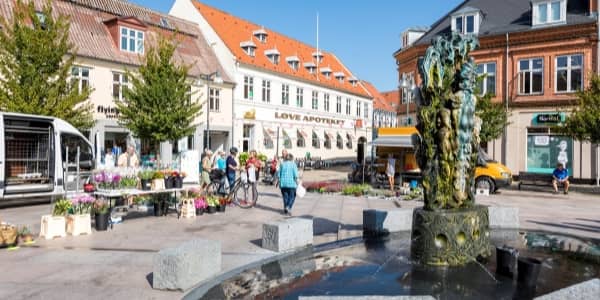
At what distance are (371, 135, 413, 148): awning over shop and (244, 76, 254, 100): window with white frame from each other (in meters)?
16.1

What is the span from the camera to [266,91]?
131 ft

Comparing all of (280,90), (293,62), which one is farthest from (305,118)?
(293,62)

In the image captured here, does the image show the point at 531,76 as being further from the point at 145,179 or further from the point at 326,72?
the point at 326,72

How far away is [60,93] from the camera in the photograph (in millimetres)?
17859

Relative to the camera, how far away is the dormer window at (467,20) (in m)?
30.7

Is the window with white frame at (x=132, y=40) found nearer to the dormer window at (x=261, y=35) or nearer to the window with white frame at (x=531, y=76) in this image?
the dormer window at (x=261, y=35)

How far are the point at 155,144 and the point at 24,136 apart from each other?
10003 mm

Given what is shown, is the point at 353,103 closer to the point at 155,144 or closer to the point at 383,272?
the point at 155,144

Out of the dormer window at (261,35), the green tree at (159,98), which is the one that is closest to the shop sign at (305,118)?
the dormer window at (261,35)

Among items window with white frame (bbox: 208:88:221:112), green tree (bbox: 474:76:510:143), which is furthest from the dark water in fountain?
window with white frame (bbox: 208:88:221:112)

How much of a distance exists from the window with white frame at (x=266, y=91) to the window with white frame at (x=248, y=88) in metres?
1.58

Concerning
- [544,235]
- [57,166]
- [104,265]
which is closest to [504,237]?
[544,235]

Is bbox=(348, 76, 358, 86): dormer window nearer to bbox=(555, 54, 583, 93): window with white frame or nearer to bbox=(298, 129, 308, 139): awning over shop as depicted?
bbox=(298, 129, 308, 139): awning over shop

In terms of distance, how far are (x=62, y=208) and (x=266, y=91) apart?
30480 mm
